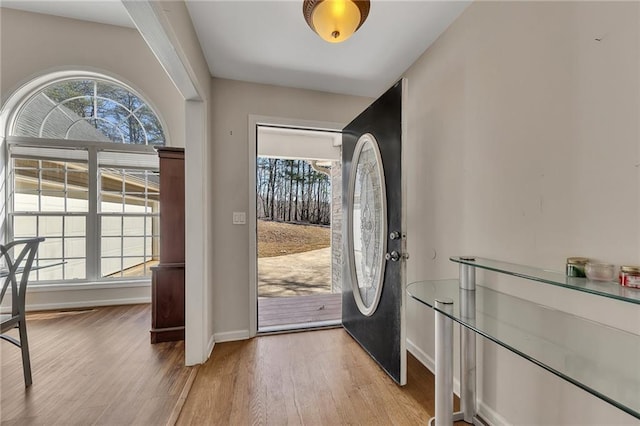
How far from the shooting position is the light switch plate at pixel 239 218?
2.55 m

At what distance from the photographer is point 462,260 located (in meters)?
1.43

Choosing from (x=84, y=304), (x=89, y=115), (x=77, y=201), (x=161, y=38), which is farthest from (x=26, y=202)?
(x=161, y=38)

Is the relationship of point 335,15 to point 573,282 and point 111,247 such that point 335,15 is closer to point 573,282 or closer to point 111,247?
point 573,282

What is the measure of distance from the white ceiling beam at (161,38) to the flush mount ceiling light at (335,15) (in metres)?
0.72

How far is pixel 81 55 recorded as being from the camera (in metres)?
3.36

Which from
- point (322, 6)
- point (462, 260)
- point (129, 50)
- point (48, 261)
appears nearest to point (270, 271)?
point (48, 261)

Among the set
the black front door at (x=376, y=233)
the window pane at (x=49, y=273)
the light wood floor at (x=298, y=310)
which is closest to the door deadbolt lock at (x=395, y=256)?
the black front door at (x=376, y=233)

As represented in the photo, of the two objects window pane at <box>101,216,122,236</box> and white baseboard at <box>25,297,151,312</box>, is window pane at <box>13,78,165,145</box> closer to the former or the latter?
window pane at <box>101,216,122,236</box>

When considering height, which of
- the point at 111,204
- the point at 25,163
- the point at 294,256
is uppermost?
the point at 25,163

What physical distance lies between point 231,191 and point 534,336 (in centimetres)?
239

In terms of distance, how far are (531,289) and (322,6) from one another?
5.66ft

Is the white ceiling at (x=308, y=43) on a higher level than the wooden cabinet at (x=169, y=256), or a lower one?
higher

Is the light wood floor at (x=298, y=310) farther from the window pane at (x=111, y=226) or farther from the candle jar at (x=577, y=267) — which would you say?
the candle jar at (x=577, y=267)

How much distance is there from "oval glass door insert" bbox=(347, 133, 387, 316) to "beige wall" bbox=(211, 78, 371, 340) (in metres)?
1.01
